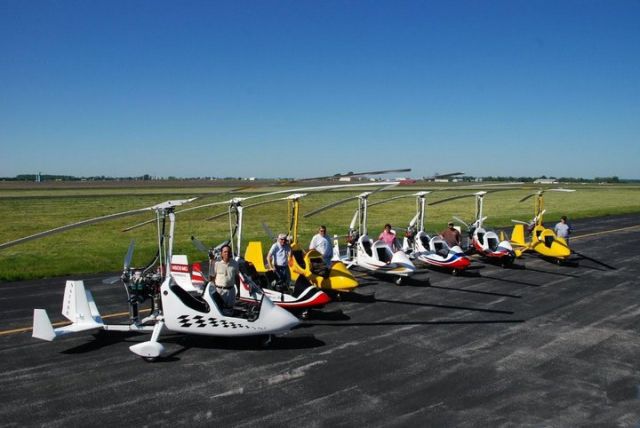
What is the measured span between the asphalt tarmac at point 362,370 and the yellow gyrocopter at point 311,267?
0.63m

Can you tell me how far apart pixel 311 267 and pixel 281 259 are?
1240 mm

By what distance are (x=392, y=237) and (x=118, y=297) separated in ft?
30.6

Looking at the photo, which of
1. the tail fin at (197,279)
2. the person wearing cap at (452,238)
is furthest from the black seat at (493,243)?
the tail fin at (197,279)

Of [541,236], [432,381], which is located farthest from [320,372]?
[541,236]

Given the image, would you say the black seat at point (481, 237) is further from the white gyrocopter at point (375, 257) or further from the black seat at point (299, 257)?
the black seat at point (299, 257)

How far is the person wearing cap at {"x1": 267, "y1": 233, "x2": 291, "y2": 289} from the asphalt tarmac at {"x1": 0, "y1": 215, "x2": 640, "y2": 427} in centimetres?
145

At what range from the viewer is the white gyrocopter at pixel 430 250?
55.8 feet

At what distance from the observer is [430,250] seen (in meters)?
18.1

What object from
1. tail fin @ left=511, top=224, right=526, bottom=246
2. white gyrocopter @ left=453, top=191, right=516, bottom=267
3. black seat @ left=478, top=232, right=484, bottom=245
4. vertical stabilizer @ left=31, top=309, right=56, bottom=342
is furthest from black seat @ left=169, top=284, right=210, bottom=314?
tail fin @ left=511, top=224, right=526, bottom=246

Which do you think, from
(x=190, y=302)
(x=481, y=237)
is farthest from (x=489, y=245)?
(x=190, y=302)

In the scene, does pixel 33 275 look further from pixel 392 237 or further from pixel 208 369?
pixel 392 237

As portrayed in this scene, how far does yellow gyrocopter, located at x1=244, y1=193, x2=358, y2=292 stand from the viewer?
43.4 feet

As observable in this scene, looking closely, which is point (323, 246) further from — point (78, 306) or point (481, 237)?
point (481, 237)

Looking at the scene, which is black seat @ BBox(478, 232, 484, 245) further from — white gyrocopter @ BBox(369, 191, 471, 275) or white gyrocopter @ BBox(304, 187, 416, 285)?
white gyrocopter @ BBox(304, 187, 416, 285)
